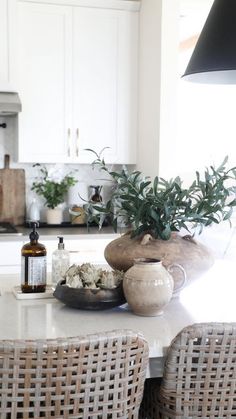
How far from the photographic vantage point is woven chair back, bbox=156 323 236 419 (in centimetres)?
138

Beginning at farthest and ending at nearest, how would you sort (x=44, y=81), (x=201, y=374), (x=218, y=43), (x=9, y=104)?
1. (x=44, y=81)
2. (x=9, y=104)
3. (x=218, y=43)
4. (x=201, y=374)

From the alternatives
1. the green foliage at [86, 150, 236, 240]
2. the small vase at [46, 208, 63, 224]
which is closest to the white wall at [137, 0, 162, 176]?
the small vase at [46, 208, 63, 224]

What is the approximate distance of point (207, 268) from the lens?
6.68 feet

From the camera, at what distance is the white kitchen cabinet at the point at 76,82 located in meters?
4.03

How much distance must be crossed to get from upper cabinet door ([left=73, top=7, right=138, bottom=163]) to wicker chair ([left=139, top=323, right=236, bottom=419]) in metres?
2.88

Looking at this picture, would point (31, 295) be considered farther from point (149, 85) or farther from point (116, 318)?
point (149, 85)

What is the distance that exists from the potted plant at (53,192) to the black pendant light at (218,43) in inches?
104

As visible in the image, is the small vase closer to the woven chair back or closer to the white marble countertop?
the white marble countertop

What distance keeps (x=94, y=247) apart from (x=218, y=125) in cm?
143

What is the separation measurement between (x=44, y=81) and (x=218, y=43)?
2.62 metres

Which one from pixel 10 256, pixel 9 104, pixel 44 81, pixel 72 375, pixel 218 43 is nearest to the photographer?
pixel 72 375

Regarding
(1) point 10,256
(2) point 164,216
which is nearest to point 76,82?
(1) point 10,256

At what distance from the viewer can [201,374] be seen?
1.43m

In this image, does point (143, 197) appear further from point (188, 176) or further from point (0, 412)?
point (188, 176)
